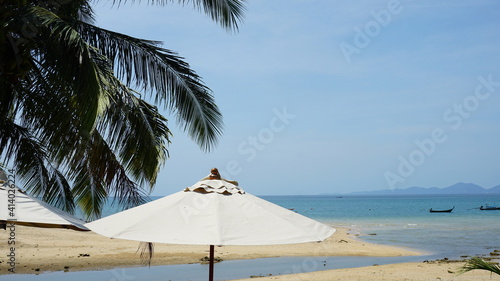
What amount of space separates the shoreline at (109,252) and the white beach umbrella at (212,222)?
45.4 ft

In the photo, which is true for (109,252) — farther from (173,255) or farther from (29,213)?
(29,213)

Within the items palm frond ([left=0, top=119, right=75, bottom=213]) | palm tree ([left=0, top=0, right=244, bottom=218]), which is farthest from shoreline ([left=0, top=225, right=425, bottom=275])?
palm tree ([left=0, top=0, right=244, bottom=218])

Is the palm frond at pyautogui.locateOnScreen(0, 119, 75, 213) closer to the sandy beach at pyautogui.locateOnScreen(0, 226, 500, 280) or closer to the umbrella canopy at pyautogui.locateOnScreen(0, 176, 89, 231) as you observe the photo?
the umbrella canopy at pyautogui.locateOnScreen(0, 176, 89, 231)

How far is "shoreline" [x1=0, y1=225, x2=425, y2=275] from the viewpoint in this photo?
63.3 feet

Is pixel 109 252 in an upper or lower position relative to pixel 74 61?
lower

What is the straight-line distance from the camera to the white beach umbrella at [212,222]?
485 centimetres

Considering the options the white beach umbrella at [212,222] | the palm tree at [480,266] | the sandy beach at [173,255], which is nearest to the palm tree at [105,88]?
the white beach umbrella at [212,222]

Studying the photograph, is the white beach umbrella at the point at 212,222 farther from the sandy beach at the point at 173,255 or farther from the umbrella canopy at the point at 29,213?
the sandy beach at the point at 173,255

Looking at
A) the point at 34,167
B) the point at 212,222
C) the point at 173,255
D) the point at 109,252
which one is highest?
the point at 34,167

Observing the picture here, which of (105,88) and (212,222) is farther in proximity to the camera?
(105,88)

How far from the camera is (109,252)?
74.3 feet

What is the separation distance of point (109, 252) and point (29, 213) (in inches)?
678

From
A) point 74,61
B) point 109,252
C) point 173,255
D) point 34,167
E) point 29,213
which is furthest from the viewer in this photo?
point 109,252

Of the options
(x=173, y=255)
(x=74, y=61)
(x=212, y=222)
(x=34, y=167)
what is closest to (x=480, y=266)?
(x=212, y=222)
